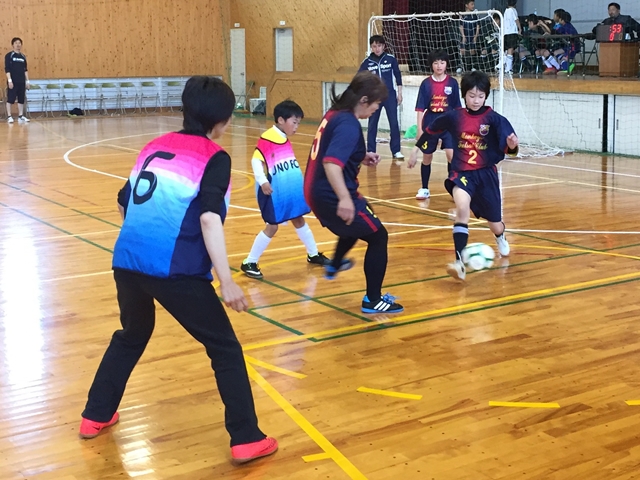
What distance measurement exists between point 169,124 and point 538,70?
29.4 feet

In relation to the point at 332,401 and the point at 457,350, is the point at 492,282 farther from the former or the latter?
the point at 332,401

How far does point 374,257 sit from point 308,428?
6.31 feet

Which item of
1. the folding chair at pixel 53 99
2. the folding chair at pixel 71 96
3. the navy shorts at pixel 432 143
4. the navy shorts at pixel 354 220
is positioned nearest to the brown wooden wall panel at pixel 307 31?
the folding chair at pixel 71 96

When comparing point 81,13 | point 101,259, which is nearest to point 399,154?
point 101,259

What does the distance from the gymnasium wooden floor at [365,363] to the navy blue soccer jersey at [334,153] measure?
2.89 feet

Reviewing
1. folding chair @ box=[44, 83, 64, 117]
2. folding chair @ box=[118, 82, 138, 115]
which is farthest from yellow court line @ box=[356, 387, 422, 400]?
folding chair @ box=[118, 82, 138, 115]

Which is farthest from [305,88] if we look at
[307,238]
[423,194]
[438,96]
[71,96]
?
[307,238]

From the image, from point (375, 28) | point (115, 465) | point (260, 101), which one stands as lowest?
point (115, 465)

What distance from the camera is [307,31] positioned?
909 inches

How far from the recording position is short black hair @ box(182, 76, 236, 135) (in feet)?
11.6

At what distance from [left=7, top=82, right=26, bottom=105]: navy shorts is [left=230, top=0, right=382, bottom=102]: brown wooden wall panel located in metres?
6.70

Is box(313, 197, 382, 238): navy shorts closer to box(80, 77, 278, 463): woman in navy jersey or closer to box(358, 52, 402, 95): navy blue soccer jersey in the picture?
box(80, 77, 278, 463): woman in navy jersey

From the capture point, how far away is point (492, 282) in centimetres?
670

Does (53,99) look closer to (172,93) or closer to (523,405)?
(172,93)
